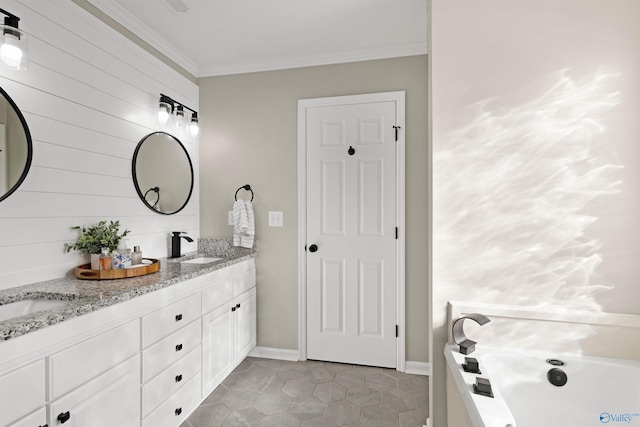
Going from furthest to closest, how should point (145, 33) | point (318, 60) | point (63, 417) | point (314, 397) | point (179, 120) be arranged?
point (318, 60) < point (179, 120) < point (145, 33) < point (314, 397) < point (63, 417)

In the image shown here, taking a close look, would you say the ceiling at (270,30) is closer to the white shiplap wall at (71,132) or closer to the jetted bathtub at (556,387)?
the white shiplap wall at (71,132)

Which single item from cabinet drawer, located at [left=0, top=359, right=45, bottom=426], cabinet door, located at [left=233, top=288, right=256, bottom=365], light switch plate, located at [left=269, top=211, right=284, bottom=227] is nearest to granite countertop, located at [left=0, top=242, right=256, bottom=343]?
cabinet drawer, located at [left=0, top=359, right=45, bottom=426]

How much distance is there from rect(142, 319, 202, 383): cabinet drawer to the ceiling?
2.00m

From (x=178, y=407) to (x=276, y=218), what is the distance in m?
1.53

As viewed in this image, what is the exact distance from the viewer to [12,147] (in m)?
1.62

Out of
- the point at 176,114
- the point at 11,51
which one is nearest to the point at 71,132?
the point at 11,51

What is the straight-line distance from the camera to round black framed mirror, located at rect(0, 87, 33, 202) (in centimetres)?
158

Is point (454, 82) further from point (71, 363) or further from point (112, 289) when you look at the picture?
point (71, 363)

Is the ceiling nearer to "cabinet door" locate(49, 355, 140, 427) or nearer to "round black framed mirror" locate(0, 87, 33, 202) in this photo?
"round black framed mirror" locate(0, 87, 33, 202)

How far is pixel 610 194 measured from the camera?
1504 millimetres

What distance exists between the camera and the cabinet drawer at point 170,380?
173cm

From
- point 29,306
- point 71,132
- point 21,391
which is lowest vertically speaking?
point 21,391

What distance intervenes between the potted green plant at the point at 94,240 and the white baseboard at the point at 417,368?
88.9 inches

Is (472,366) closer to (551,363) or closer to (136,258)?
(551,363)
